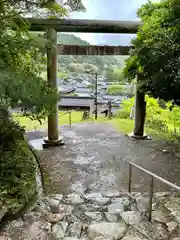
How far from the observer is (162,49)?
15.8ft

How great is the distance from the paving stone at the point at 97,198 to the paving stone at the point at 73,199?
122 millimetres

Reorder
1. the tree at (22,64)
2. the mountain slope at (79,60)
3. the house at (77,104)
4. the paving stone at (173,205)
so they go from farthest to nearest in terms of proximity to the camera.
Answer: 1. the house at (77,104)
2. the mountain slope at (79,60)
3. the paving stone at (173,205)
4. the tree at (22,64)

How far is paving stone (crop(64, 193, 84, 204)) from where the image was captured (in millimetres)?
3869

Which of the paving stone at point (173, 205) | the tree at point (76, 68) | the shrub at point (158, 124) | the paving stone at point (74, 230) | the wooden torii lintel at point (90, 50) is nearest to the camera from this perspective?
the paving stone at point (74, 230)

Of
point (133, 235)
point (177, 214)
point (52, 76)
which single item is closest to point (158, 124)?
point (52, 76)

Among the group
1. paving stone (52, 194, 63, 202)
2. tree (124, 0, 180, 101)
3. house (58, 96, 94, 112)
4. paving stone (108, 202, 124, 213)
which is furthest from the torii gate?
house (58, 96, 94, 112)

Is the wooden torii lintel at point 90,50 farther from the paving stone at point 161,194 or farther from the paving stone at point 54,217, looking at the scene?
the paving stone at point 54,217

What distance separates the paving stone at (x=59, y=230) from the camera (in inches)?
113

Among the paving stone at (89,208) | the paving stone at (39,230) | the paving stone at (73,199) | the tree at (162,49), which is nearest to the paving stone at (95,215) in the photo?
the paving stone at (89,208)

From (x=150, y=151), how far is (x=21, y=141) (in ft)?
11.9

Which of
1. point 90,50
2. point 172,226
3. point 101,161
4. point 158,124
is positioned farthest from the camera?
point 158,124

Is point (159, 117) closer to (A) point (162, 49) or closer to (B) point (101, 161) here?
(B) point (101, 161)

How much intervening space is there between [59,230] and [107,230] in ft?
1.99

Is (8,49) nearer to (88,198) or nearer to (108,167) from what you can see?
(88,198)
